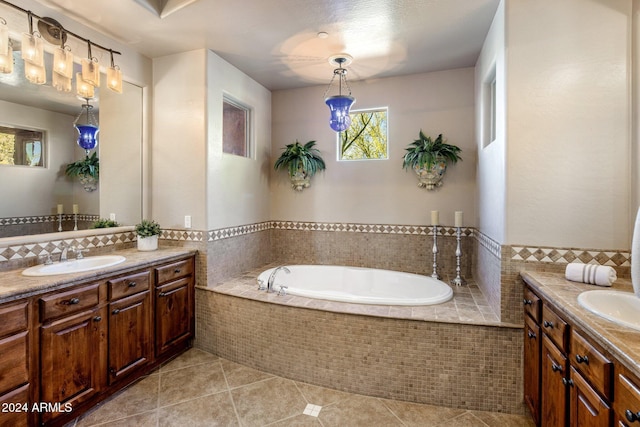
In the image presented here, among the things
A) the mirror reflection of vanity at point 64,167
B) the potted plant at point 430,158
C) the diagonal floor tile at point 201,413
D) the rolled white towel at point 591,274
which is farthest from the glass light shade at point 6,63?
the rolled white towel at point 591,274

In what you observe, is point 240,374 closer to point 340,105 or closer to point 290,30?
point 340,105

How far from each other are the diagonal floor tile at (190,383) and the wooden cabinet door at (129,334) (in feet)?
0.86

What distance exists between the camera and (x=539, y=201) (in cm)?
199

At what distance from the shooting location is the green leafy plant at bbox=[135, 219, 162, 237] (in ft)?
9.07

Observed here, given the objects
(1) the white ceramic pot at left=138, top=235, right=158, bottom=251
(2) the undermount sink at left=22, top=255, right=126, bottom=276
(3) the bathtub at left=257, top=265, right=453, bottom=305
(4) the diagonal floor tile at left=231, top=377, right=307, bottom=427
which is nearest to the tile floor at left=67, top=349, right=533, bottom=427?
(4) the diagonal floor tile at left=231, top=377, right=307, bottom=427

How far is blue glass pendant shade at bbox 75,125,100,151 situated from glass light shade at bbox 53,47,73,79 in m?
0.52

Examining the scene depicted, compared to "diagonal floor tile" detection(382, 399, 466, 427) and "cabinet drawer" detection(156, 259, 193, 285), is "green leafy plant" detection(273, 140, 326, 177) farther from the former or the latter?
"diagonal floor tile" detection(382, 399, 466, 427)

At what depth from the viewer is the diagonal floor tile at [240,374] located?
2.41 metres

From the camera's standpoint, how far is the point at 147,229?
9.12 ft

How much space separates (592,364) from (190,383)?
254cm

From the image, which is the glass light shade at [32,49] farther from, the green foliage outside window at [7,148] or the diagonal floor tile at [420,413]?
the diagonal floor tile at [420,413]

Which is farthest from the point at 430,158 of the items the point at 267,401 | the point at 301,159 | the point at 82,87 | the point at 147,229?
the point at 82,87

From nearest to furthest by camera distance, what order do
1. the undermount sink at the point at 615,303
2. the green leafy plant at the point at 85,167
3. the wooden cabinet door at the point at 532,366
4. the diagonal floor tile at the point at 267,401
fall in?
the undermount sink at the point at 615,303
the wooden cabinet door at the point at 532,366
the diagonal floor tile at the point at 267,401
the green leafy plant at the point at 85,167

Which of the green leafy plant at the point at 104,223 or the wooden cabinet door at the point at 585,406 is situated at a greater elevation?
the green leafy plant at the point at 104,223
